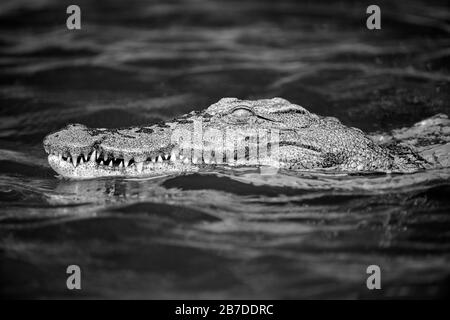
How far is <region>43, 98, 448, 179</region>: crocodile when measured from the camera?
6273 mm

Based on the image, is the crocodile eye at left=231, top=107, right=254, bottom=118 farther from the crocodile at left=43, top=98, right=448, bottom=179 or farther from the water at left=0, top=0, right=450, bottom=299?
the water at left=0, top=0, right=450, bottom=299

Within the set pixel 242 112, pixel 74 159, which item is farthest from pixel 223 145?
pixel 74 159

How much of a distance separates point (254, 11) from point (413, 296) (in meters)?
11.5

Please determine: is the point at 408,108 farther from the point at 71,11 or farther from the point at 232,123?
the point at 71,11

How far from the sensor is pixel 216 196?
6398mm

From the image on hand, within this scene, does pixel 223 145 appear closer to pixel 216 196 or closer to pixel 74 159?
pixel 216 196

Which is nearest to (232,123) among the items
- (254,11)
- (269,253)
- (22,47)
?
(269,253)

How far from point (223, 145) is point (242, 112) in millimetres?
505

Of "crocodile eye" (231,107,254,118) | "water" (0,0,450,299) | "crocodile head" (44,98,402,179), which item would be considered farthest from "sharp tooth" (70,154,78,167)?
"crocodile eye" (231,107,254,118)

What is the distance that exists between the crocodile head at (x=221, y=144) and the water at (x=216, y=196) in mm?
217

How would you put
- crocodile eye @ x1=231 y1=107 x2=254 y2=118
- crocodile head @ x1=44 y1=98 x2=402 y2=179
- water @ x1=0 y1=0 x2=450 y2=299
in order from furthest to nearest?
crocodile eye @ x1=231 y1=107 x2=254 y2=118, crocodile head @ x1=44 y1=98 x2=402 y2=179, water @ x1=0 y1=0 x2=450 y2=299

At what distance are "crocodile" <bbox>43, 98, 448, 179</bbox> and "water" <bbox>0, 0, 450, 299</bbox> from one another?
0.20m

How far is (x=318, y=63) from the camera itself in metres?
11.5

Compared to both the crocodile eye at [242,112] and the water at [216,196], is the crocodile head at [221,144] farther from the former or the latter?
the water at [216,196]
